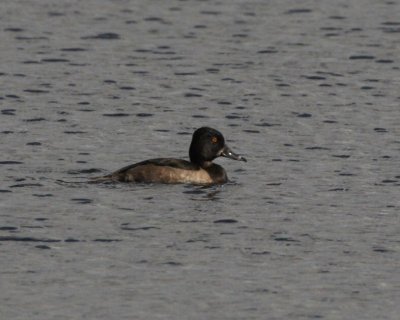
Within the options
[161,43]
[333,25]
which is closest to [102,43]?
[161,43]

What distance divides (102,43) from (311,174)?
15.9 meters

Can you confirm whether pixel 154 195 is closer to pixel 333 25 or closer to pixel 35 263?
pixel 35 263

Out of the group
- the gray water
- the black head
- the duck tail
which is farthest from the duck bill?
the duck tail

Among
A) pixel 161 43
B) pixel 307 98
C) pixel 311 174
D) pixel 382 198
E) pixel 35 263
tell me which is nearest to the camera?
Result: pixel 35 263

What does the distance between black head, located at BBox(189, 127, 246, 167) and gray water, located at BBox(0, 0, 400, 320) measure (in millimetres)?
704

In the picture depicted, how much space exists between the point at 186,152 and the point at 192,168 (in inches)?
108

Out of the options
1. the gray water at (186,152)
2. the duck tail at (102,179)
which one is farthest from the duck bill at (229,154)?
the duck tail at (102,179)

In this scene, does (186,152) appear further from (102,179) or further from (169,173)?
(102,179)

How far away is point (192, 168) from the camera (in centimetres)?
3116

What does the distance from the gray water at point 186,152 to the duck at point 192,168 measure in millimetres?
330

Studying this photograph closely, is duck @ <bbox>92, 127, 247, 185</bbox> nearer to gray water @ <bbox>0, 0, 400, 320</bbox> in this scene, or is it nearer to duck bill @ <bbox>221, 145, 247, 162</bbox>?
duck bill @ <bbox>221, 145, 247, 162</bbox>

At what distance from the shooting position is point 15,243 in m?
25.0

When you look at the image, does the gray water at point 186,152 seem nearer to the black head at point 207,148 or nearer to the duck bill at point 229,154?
the duck bill at point 229,154

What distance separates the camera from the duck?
30.4m
